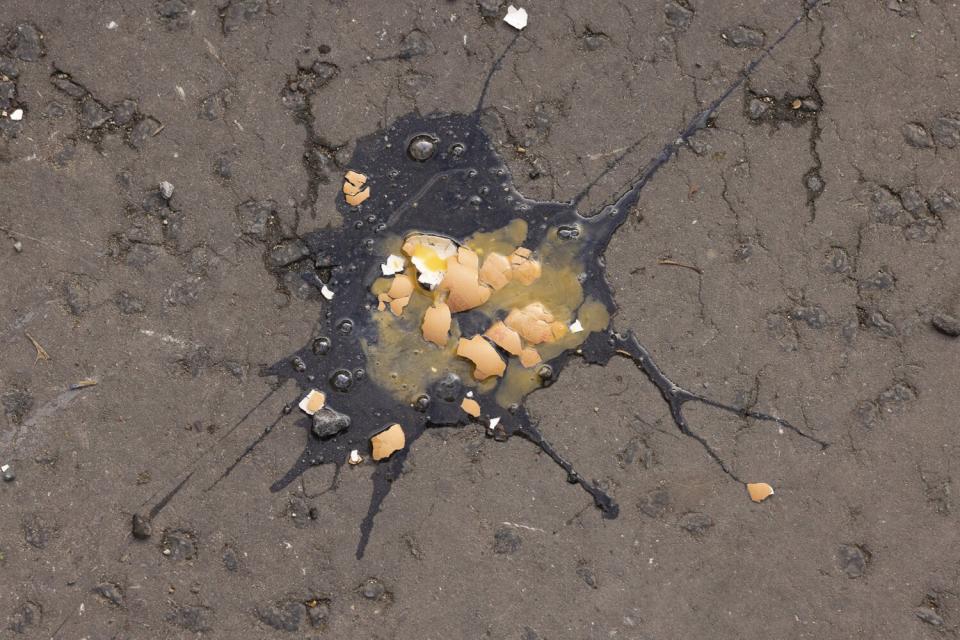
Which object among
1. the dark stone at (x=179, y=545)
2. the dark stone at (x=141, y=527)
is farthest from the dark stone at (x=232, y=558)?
the dark stone at (x=141, y=527)

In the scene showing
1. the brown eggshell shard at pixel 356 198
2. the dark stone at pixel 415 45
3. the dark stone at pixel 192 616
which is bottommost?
the dark stone at pixel 192 616

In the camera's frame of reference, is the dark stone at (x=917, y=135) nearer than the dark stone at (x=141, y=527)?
No

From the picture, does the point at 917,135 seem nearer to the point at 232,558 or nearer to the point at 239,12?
the point at 239,12

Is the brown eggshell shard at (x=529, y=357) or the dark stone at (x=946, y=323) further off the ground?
the dark stone at (x=946, y=323)

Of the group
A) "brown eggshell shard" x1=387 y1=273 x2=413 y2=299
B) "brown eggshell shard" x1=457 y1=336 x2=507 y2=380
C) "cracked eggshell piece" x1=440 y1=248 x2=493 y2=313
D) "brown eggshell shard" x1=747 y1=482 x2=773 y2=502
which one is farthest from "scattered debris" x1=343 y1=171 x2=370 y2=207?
"brown eggshell shard" x1=747 y1=482 x2=773 y2=502

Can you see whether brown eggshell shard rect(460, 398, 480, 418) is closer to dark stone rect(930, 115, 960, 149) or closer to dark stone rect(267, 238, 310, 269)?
dark stone rect(267, 238, 310, 269)

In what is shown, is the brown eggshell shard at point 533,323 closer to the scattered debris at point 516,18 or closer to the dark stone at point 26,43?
the scattered debris at point 516,18

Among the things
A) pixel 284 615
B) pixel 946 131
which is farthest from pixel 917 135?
pixel 284 615
